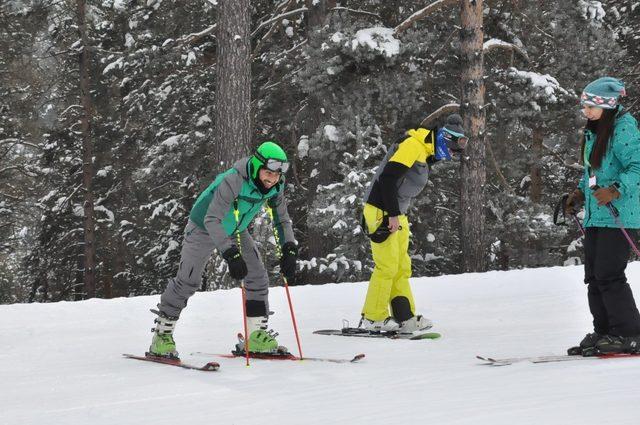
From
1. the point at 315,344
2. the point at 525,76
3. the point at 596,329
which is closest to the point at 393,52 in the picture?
the point at 525,76

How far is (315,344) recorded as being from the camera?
278 inches

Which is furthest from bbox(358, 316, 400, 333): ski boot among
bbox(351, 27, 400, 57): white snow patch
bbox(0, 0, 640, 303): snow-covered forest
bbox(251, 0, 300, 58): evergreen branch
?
bbox(251, 0, 300, 58): evergreen branch

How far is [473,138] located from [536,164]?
701cm

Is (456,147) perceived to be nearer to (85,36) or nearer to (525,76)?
(525,76)

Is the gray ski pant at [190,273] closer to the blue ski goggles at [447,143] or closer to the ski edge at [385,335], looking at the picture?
the ski edge at [385,335]

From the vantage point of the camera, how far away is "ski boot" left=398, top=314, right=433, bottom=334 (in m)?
7.35

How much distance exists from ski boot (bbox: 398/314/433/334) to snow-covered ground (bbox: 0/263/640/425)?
0.67 ft

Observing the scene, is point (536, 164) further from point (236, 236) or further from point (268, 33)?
point (236, 236)

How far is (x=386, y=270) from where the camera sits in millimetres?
7406

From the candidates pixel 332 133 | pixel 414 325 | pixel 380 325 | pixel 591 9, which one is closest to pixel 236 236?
pixel 380 325

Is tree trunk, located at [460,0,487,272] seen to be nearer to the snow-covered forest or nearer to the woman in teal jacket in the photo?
the snow-covered forest

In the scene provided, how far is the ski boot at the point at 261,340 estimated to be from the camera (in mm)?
6273

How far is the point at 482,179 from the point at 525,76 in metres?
4.37

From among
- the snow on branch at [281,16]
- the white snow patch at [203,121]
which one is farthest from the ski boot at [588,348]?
the white snow patch at [203,121]
